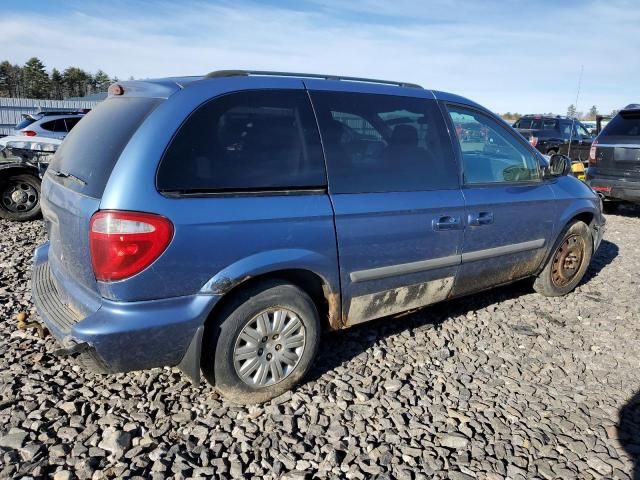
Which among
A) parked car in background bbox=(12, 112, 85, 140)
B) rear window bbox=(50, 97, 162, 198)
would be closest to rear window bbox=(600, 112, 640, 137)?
rear window bbox=(50, 97, 162, 198)

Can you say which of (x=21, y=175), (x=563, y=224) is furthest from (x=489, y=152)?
(x=21, y=175)

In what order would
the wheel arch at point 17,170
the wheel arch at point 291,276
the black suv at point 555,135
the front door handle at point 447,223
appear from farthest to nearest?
the black suv at point 555,135 < the wheel arch at point 17,170 < the front door handle at point 447,223 < the wheel arch at point 291,276

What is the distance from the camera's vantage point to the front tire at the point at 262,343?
2.62 metres

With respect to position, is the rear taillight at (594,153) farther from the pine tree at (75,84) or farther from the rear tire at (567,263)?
the pine tree at (75,84)

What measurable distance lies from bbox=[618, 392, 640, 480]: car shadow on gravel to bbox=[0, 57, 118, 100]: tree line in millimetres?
69424

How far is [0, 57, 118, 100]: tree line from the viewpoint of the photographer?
63656 millimetres

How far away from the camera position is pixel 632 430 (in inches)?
109

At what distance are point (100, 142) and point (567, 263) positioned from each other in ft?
13.8

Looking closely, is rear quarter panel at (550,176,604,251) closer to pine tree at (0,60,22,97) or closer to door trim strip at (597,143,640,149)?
door trim strip at (597,143,640,149)

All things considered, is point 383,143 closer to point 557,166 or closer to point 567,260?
point 557,166

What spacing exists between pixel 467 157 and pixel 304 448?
7.76ft

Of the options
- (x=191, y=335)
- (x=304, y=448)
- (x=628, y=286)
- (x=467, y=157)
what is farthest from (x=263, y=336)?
(x=628, y=286)

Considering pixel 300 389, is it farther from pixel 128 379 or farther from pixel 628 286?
pixel 628 286

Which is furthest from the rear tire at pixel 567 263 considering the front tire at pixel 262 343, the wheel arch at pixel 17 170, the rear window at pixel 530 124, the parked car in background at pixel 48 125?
the rear window at pixel 530 124
